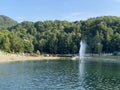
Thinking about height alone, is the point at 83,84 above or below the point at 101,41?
below

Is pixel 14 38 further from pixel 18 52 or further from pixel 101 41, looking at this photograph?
pixel 101 41

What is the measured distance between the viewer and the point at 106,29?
160 meters

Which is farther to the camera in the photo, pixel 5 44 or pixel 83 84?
pixel 5 44

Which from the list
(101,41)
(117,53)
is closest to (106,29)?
(101,41)

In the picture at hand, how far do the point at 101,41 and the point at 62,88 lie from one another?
11562 cm

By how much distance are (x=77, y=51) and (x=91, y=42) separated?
867 centimetres

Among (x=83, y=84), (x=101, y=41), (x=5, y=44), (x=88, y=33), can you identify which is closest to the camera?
(x=83, y=84)

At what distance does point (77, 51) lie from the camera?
160 m

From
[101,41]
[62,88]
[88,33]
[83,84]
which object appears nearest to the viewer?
[62,88]

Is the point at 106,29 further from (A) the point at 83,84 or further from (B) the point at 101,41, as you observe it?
(A) the point at 83,84

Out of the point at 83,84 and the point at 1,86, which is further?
the point at 83,84

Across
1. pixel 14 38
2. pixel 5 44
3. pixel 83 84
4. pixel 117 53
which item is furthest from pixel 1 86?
pixel 117 53

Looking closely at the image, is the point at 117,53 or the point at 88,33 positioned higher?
the point at 88,33

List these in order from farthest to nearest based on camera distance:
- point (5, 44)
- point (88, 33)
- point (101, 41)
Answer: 1. point (88, 33)
2. point (101, 41)
3. point (5, 44)
